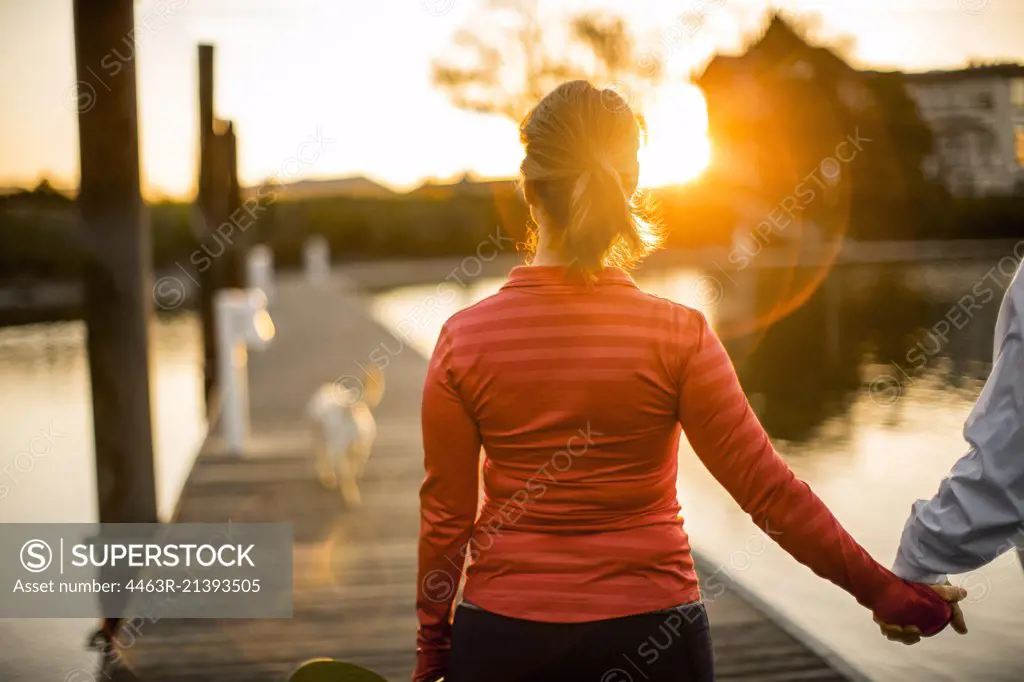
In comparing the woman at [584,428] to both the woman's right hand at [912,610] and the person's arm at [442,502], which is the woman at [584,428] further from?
the woman's right hand at [912,610]

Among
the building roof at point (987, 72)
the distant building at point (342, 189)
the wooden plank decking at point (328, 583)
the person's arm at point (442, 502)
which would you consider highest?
the building roof at point (987, 72)

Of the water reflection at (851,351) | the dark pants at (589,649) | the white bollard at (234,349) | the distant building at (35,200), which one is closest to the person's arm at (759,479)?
the dark pants at (589,649)

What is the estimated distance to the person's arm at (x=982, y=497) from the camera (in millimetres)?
1616

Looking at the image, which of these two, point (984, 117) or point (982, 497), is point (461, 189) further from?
point (982, 497)

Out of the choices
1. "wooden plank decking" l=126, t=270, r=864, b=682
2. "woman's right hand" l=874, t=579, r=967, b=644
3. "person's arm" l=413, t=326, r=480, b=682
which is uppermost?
"person's arm" l=413, t=326, r=480, b=682

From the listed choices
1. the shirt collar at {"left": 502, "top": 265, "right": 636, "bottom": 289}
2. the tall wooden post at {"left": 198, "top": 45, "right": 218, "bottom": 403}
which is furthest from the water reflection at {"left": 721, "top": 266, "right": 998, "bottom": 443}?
the shirt collar at {"left": 502, "top": 265, "right": 636, "bottom": 289}

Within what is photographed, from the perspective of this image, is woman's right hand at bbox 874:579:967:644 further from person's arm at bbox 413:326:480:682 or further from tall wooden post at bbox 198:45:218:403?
tall wooden post at bbox 198:45:218:403

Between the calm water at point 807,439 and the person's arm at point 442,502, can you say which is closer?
the person's arm at point 442,502

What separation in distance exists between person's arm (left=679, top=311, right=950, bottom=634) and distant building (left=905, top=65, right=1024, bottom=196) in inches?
53.7

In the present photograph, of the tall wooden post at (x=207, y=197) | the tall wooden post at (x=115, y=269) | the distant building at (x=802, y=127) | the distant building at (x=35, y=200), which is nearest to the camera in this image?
the tall wooden post at (x=115, y=269)

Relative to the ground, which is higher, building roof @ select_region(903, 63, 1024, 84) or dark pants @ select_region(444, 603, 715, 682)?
building roof @ select_region(903, 63, 1024, 84)

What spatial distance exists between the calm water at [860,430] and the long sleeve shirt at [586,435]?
1464 millimetres

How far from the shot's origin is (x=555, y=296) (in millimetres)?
1484

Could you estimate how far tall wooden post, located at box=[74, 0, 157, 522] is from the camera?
387 cm
